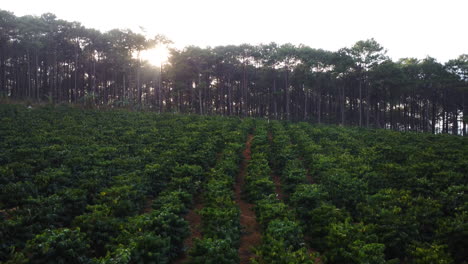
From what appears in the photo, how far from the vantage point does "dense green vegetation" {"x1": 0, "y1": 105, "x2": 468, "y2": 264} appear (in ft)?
21.1

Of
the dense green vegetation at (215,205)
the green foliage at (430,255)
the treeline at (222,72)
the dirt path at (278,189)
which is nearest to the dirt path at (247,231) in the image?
the dense green vegetation at (215,205)

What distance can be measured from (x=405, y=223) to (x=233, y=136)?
14.5m

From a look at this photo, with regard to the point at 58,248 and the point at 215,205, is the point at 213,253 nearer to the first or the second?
the point at 215,205

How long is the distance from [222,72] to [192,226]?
48.7 m

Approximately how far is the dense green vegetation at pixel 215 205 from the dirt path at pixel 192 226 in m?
0.22

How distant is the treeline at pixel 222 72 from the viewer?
147 ft

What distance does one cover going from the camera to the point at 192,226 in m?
9.56

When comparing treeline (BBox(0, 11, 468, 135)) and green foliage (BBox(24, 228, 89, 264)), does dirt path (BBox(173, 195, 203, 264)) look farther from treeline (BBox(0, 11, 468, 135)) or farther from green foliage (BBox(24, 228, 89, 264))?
treeline (BBox(0, 11, 468, 135))

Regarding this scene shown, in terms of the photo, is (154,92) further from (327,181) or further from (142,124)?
(327,181)

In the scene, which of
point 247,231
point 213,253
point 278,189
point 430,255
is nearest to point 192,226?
point 247,231

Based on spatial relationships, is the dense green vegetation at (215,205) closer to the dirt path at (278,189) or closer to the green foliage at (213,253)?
the green foliage at (213,253)

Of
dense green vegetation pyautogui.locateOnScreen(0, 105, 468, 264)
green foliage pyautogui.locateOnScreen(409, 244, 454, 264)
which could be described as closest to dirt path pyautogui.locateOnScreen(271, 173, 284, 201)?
dense green vegetation pyautogui.locateOnScreen(0, 105, 468, 264)

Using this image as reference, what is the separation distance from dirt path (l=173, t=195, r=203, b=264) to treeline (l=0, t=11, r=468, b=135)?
32222mm

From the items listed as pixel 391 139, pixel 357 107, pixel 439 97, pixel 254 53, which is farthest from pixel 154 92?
pixel 439 97
